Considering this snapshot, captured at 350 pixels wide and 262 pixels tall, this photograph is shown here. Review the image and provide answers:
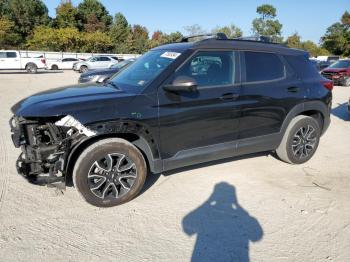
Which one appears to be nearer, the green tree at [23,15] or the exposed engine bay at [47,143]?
the exposed engine bay at [47,143]

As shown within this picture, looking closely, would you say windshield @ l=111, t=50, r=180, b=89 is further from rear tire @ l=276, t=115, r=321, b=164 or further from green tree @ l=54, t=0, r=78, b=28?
green tree @ l=54, t=0, r=78, b=28

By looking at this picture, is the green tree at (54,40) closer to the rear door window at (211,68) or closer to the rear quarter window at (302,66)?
the rear quarter window at (302,66)

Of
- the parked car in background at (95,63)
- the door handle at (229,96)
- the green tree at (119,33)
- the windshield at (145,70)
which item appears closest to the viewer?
the windshield at (145,70)

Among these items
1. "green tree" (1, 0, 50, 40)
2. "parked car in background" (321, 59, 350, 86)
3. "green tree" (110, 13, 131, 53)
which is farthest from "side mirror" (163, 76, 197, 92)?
"green tree" (1, 0, 50, 40)

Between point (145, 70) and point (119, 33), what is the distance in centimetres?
6373

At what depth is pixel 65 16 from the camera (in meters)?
61.3

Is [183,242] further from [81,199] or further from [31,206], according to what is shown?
[31,206]

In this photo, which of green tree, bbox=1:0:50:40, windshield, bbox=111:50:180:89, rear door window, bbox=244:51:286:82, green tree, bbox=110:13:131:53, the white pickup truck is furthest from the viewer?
green tree, bbox=110:13:131:53

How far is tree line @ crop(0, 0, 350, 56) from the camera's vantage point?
5288 cm

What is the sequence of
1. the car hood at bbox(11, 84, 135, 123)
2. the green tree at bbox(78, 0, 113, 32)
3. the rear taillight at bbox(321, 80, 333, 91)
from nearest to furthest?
the car hood at bbox(11, 84, 135, 123)
the rear taillight at bbox(321, 80, 333, 91)
the green tree at bbox(78, 0, 113, 32)

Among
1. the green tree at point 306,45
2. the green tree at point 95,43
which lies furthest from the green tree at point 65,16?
the green tree at point 306,45

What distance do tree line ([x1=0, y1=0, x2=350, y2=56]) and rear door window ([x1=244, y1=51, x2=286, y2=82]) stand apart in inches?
1886

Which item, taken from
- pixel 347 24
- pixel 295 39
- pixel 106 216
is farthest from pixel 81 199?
pixel 347 24

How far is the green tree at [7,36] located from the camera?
163ft
